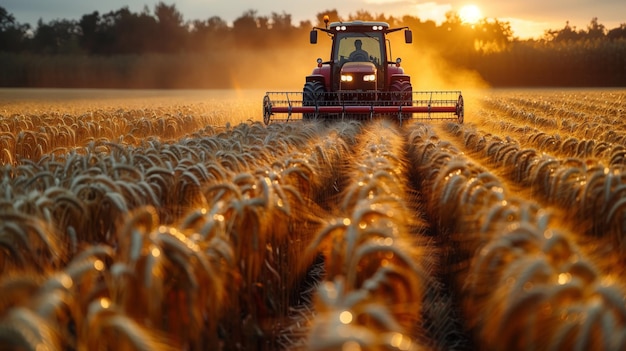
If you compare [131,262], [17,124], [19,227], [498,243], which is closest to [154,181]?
[19,227]

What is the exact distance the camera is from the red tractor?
17359mm

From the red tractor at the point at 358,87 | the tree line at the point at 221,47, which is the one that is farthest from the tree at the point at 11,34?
the red tractor at the point at 358,87

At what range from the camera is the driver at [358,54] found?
19366 mm

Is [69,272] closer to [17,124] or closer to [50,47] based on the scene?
[17,124]

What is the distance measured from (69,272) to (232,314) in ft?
5.67

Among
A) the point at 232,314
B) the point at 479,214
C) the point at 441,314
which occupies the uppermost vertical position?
the point at 479,214

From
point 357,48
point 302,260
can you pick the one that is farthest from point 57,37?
point 302,260

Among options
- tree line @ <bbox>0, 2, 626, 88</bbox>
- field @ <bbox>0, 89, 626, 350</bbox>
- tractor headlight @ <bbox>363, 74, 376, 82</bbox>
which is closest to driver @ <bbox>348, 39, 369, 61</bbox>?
tractor headlight @ <bbox>363, 74, 376, 82</bbox>

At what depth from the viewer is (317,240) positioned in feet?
12.2

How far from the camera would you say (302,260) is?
4.41m

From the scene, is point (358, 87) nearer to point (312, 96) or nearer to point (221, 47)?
point (312, 96)

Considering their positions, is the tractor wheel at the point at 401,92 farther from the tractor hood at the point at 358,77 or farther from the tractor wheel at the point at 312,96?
the tractor wheel at the point at 312,96

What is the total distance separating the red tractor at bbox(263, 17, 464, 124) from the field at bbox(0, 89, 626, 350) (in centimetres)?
842

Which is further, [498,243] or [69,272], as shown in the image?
[498,243]
